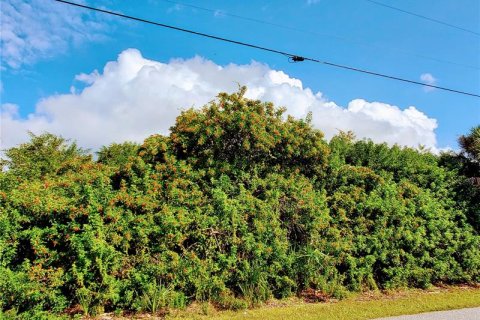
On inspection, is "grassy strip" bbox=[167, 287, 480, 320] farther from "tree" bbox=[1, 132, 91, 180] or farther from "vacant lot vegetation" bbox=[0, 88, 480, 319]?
"tree" bbox=[1, 132, 91, 180]

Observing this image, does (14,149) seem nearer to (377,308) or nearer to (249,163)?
(249,163)

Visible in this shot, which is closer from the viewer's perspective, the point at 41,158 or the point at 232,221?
the point at 232,221

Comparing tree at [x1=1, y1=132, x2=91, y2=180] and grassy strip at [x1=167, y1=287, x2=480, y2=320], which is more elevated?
tree at [x1=1, y1=132, x2=91, y2=180]

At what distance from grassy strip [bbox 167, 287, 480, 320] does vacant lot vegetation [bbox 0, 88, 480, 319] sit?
322 mm

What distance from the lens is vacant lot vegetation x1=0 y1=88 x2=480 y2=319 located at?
20.5 feet

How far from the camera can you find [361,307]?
700 centimetres

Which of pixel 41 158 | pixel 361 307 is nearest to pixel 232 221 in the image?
pixel 361 307

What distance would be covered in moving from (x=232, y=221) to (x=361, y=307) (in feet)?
10.0

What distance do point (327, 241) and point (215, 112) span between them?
4090 mm

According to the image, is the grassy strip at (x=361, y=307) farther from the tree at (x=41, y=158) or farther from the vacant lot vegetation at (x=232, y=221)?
the tree at (x=41, y=158)

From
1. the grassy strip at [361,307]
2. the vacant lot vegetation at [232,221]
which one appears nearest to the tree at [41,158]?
the vacant lot vegetation at [232,221]

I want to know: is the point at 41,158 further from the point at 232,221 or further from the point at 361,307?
the point at 361,307

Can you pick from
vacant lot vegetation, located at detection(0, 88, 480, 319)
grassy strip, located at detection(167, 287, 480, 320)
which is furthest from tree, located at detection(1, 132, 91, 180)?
grassy strip, located at detection(167, 287, 480, 320)

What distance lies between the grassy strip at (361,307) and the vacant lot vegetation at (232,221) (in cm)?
32
